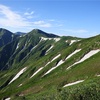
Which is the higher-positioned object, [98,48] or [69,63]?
[98,48]

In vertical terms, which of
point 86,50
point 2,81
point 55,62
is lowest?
point 2,81

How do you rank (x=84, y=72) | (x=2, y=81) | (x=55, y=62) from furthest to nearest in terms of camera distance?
(x=2, y=81) < (x=55, y=62) < (x=84, y=72)

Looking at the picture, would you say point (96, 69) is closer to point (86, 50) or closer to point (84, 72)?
point (84, 72)

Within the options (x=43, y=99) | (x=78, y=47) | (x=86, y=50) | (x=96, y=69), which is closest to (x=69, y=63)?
(x=86, y=50)

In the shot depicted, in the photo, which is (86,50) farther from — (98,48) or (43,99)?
(43,99)

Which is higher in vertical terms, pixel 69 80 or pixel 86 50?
pixel 86 50

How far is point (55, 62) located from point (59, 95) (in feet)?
303

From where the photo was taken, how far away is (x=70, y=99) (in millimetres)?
31891

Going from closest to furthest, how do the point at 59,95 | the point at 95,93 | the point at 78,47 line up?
1. the point at 95,93
2. the point at 59,95
3. the point at 78,47

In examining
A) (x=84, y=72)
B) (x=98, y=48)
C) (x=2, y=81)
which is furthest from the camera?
(x=2, y=81)

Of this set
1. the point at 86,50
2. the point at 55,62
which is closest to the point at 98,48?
the point at 86,50

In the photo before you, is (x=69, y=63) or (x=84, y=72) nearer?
(x=84, y=72)

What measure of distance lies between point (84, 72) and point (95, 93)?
43641 millimetres

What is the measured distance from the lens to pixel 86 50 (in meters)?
112
